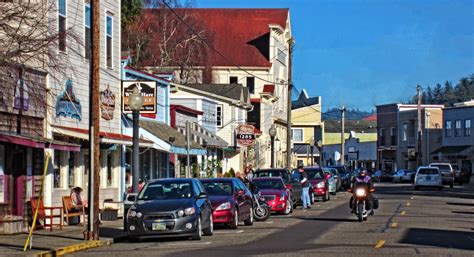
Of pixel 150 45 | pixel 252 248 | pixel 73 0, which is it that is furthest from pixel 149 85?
pixel 150 45

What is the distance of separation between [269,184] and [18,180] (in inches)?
464

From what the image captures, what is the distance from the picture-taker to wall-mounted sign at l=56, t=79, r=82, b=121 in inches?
1087

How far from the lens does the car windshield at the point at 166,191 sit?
23.1 meters

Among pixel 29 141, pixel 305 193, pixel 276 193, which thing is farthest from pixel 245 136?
pixel 29 141

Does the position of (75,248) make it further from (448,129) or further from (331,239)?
(448,129)

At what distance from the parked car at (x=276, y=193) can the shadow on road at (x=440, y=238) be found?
8.91m

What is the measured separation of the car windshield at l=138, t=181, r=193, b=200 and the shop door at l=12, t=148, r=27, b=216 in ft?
13.1

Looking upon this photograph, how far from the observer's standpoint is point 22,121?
81.7ft

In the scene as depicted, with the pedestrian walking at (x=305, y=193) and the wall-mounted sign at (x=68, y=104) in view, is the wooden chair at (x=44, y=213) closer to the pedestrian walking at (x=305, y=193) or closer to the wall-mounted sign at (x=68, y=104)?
the wall-mounted sign at (x=68, y=104)

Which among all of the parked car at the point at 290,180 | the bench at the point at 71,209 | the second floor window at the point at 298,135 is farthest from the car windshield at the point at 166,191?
the second floor window at the point at 298,135

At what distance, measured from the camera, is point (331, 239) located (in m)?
22.1

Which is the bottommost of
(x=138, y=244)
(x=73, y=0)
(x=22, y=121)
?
(x=138, y=244)

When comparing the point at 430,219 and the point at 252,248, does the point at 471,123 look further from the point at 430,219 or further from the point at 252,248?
the point at 252,248

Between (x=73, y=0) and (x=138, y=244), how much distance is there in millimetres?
10238
